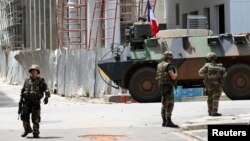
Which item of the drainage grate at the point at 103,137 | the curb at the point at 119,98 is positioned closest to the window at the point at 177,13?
the curb at the point at 119,98

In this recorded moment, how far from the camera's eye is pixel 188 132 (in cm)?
1255

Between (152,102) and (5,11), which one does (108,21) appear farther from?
(5,11)

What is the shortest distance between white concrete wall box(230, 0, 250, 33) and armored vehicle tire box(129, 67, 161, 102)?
10762 millimetres

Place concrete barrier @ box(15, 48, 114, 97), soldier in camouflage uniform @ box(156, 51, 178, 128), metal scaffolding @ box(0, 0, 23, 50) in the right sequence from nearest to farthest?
1. soldier in camouflage uniform @ box(156, 51, 178, 128)
2. concrete barrier @ box(15, 48, 114, 97)
3. metal scaffolding @ box(0, 0, 23, 50)

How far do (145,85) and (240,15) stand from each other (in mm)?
11354

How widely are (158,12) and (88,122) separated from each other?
3154 centimetres

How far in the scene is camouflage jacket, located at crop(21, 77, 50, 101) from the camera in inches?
476

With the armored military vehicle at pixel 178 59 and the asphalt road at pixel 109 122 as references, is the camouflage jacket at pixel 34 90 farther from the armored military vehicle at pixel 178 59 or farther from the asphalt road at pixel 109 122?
the armored military vehicle at pixel 178 59

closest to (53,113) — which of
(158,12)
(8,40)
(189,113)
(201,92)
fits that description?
(189,113)

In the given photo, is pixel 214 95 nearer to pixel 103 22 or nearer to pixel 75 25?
pixel 103 22

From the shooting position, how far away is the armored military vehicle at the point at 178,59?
20.5m

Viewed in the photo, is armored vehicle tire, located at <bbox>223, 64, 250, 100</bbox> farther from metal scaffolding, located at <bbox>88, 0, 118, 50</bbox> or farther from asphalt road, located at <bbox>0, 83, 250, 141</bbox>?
metal scaffolding, located at <bbox>88, 0, 118, 50</bbox>

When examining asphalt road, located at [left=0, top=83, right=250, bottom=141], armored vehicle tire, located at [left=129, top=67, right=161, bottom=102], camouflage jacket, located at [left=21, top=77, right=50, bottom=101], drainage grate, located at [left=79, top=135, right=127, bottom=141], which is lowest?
asphalt road, located at [left=0, top=83, right=250, bottom=141]

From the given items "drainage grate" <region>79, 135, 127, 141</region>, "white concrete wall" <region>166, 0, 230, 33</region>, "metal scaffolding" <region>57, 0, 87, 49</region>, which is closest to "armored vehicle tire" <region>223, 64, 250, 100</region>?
"drainage grate" <region>79, 135, 127, 141</region>
